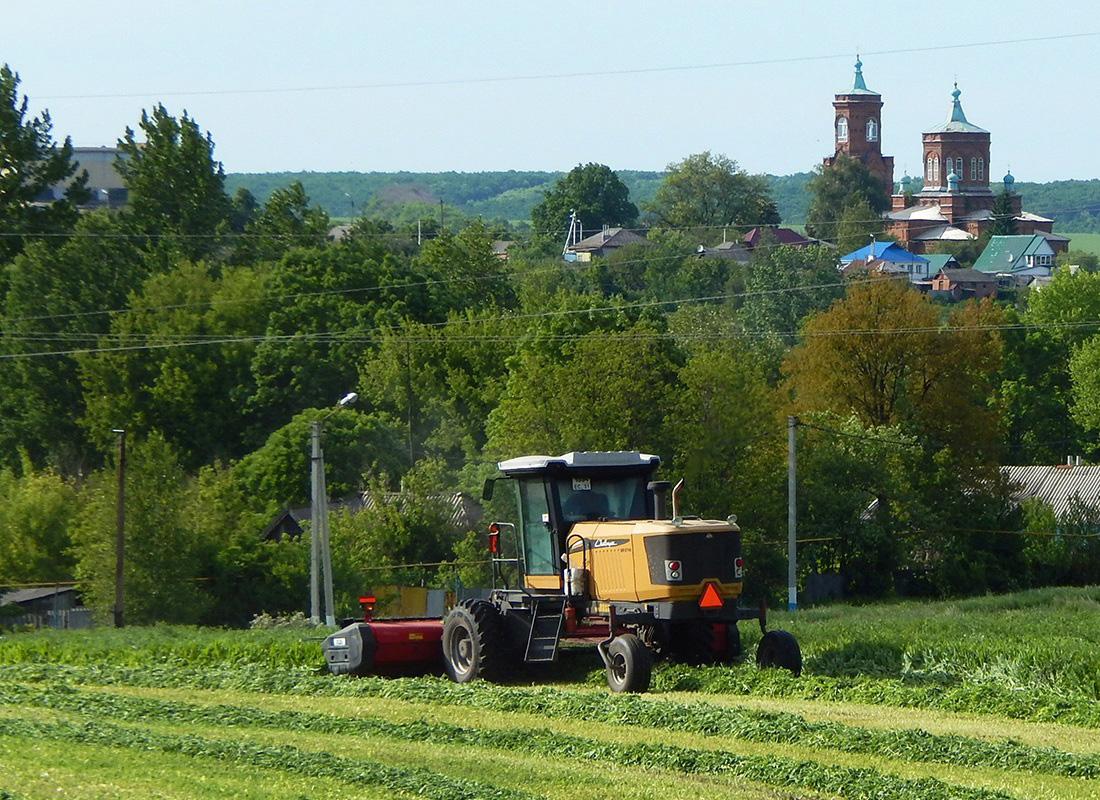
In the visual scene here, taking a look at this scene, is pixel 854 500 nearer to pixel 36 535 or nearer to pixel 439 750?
pixel 36 535

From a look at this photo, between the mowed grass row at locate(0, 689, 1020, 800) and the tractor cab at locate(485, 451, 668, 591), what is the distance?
5.23 meters

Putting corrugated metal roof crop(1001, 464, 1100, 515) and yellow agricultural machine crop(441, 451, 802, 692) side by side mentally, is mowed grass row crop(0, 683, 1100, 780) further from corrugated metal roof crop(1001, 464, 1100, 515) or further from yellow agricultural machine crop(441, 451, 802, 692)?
corrugated metal roof crop(1001, 464, 1100, 515)

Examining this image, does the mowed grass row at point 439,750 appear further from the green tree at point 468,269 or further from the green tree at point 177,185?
the green tree at point 177,185

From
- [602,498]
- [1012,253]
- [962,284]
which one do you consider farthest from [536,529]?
[1012,253]

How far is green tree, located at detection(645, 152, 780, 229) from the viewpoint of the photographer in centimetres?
18175

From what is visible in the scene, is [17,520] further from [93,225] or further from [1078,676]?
[1078,676]

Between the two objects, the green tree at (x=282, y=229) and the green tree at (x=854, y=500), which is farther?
the green tree at (x=282, y=229)

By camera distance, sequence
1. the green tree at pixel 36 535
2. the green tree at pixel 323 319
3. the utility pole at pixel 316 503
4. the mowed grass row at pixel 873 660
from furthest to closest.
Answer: the green tree at pixel 323 319 < the green tree at pixel 36 535 < the utility pole at pixel 316 503 < the mowed grass row at pixel 873 660

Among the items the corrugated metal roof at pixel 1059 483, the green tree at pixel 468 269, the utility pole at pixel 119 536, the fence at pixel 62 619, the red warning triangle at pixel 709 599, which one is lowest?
the fence at pixel 62 619

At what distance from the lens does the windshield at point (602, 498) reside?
21516 mm

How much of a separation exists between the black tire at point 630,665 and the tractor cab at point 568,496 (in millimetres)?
2065

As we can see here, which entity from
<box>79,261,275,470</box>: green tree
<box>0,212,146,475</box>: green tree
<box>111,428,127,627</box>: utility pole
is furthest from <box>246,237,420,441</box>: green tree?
<box>111,428,127,627</box>: utility pole

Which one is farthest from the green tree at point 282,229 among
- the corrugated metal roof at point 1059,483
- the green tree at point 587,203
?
the green tree at point 587,203

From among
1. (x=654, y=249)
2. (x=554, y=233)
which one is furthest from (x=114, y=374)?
(x=554, y=233)
